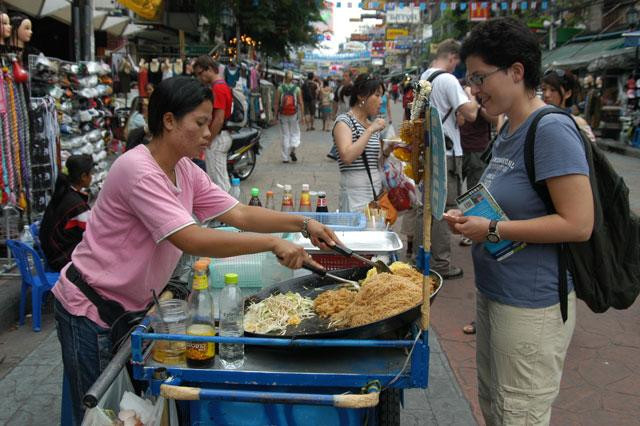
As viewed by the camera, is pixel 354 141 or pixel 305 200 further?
pixel 354 141

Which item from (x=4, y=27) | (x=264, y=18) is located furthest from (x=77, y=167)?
(x=264, y=18)

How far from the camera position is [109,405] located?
88.1 inches

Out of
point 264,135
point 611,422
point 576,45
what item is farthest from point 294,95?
point 576,45

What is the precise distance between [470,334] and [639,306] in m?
1.84

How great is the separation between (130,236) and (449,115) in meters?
4.13

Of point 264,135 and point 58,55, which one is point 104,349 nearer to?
point 58,55

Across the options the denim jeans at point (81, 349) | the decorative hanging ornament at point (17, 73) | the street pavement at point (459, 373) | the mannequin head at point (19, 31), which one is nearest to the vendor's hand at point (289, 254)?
the denim jeans at point (81, 349)

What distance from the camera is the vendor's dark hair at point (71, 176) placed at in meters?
4.85

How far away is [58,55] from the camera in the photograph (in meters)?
14.2

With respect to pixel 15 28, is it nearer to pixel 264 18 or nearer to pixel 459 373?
pixel 459 373

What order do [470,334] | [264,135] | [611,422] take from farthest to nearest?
[264,135] < [470,334] < [611,422]

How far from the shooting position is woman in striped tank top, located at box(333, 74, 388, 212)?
4793mm

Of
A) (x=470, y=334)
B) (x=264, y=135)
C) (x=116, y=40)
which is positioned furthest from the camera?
(x=264, y=135)

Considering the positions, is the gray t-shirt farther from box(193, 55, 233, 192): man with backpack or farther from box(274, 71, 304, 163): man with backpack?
box(274, 71, 304, 163): man with backpack
